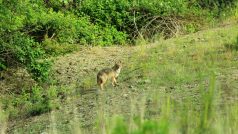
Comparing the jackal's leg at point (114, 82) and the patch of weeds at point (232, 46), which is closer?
the jackal's leg at point (114, 82)

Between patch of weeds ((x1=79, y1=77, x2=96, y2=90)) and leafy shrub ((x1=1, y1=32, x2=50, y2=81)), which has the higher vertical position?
leafy shrub ((x1=1, y1=32, x2=50, y2=81))

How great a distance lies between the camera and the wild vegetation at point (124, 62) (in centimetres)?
736

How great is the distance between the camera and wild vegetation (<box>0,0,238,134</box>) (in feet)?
24.2

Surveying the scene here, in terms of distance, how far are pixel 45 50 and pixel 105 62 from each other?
2461 millimetres

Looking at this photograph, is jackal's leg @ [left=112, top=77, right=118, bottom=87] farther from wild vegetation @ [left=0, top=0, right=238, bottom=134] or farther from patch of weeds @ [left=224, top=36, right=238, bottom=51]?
patch of weeds @ [left=224, top=36, right=238, bottom=51]

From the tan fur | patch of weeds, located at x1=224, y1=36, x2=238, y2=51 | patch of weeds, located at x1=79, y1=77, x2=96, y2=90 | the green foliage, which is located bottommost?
the green foliage

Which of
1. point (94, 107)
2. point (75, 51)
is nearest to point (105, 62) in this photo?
point (75, 51)

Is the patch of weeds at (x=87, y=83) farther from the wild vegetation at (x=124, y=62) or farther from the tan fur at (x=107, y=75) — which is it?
the tan fur at (x=107, y=75)

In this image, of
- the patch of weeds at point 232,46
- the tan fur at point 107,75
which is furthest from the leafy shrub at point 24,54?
the patch of weeds at point 232,46

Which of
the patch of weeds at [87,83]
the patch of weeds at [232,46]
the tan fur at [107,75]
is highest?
the patch of weeds at [232,46]

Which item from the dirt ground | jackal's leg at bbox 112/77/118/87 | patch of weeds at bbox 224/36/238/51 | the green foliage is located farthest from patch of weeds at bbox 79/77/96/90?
patch of weeds at bbox 224/36/238/51

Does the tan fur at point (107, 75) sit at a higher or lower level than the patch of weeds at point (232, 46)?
lower

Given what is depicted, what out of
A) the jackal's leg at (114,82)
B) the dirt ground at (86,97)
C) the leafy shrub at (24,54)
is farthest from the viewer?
the leafy shrub at (24,54)

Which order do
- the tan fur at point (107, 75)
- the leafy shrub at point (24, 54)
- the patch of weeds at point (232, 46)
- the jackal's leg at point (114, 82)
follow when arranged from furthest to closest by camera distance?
1. the leafy shrub at point (24, 54)
2. the patch of weeds at point (232, 46)
3. the jackal's leg at point (114, 82)
4. the tan fur at point (107, 75)
